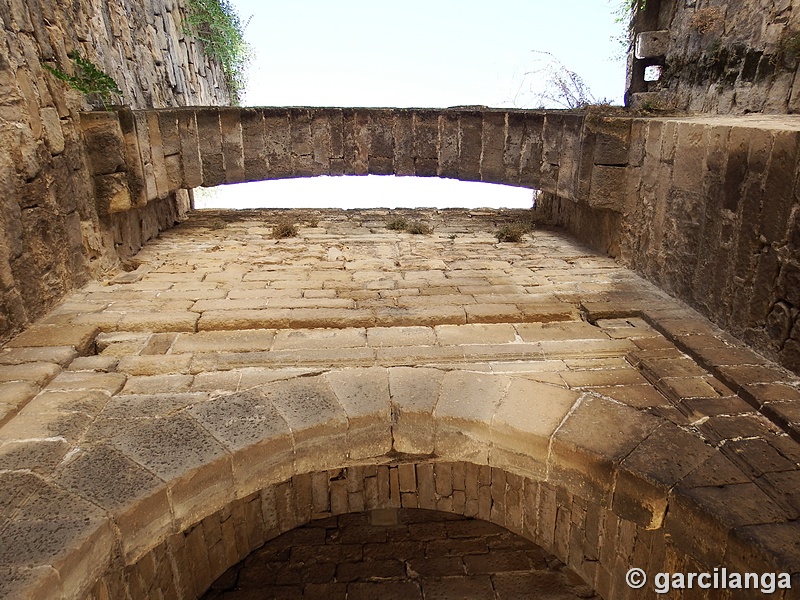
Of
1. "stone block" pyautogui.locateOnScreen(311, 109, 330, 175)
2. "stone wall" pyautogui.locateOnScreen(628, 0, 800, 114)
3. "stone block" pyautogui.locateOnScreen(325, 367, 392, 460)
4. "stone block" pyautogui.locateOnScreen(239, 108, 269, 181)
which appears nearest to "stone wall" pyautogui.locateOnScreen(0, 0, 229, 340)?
"stone block" pyautogui.locateOnScreen(239, 108, 269, 181)

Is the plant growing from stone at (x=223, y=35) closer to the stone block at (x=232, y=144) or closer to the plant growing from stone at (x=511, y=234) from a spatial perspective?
the stone block at (x=232, y=144)

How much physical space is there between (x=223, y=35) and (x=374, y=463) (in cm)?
836

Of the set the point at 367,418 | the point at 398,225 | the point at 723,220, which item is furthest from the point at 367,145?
the point at 367,418

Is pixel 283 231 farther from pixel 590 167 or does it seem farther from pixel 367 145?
pixel 590 167

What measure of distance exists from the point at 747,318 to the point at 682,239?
0.98m

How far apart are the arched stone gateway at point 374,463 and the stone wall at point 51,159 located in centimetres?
130

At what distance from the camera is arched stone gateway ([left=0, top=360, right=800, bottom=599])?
7.16ft

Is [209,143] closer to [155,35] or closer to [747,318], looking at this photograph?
[155,35]

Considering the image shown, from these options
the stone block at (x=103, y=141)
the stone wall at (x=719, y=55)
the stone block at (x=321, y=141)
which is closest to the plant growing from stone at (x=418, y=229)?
the stone block at (x=321, y=141)

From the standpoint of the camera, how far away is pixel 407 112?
20.2 ft

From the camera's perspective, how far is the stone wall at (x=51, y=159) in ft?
11.7

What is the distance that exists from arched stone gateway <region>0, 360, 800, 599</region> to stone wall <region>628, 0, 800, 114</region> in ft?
13.4

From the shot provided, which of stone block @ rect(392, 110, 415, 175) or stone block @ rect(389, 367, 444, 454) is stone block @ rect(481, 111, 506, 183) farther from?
stone block @ rect(389, 367, 444, 454)

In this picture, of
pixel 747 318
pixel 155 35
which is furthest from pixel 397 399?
pixel 155 35
